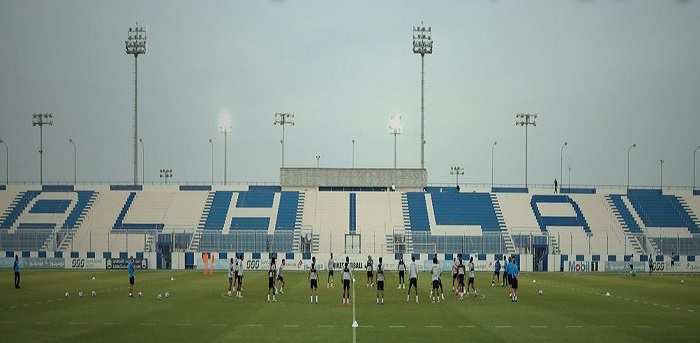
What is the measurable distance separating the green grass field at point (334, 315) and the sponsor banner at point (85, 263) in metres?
26.9

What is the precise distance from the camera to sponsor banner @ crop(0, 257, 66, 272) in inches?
3263

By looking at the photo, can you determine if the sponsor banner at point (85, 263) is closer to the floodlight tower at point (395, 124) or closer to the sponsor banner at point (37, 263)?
the sponsor banner at point (37, 263)

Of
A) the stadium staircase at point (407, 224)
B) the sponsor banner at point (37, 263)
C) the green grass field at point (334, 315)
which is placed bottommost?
the sponsor banner at point (37, 263)

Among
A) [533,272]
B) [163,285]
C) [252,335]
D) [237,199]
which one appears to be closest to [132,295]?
[163,285]

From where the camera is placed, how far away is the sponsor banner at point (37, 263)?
8288 cm

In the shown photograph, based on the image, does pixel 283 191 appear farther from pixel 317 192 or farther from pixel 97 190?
pixel 97 190

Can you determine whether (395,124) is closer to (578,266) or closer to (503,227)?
(503,227)

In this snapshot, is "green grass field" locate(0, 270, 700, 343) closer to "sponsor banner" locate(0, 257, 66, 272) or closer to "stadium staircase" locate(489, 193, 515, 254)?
"sponsor banner" locate(0, 257, 66, 272)

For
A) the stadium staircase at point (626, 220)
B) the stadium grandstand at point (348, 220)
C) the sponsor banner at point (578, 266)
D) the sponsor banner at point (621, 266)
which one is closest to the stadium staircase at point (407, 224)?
the stadium grandstand at point (348, 220)

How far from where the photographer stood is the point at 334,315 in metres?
36.4

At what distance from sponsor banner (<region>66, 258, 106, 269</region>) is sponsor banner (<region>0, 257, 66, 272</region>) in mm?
622

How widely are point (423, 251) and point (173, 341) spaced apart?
61.6m

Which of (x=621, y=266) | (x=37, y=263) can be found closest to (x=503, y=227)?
(x=621, y=266)

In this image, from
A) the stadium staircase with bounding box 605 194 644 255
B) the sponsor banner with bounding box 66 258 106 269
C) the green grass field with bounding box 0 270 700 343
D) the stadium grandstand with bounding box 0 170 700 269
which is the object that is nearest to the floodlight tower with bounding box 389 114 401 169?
the stadium grandstand with bounding box 0 170 700 269
